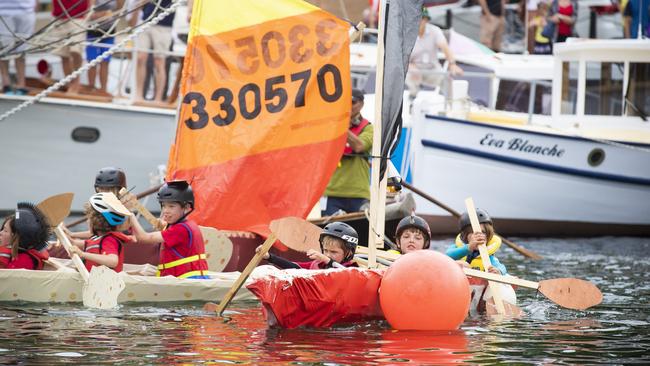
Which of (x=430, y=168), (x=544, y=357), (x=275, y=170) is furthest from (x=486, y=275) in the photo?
(x=430, y=168)

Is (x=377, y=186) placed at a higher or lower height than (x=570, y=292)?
higher

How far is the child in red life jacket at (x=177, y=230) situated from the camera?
12.5 metres

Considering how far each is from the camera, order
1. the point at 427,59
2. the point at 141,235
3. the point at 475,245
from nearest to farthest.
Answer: the point at 141,235
the point at 475,245
the point at 427,59

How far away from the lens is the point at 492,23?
88.9 ft

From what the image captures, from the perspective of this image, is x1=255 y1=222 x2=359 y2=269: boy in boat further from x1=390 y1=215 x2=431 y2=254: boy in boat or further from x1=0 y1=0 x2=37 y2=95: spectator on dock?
x1=0 y1=0 x2=37 y2=95: spectator on dock

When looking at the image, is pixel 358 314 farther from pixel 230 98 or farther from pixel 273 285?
pixel 230 98

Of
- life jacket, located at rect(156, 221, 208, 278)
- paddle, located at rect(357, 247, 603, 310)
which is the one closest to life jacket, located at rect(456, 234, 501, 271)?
paddle, located at rect(357, 247, 603, 310)

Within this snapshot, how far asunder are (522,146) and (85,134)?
6960 mm

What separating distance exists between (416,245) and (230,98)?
279 centimetres

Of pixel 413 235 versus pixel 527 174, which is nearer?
pixel 413 235

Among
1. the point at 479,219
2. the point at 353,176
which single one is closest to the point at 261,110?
the point at 353,176

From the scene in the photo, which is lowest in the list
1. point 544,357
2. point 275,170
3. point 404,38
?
point 544,357

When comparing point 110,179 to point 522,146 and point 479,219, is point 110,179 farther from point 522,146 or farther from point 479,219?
point 522,146

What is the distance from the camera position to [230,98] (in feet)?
47.3
